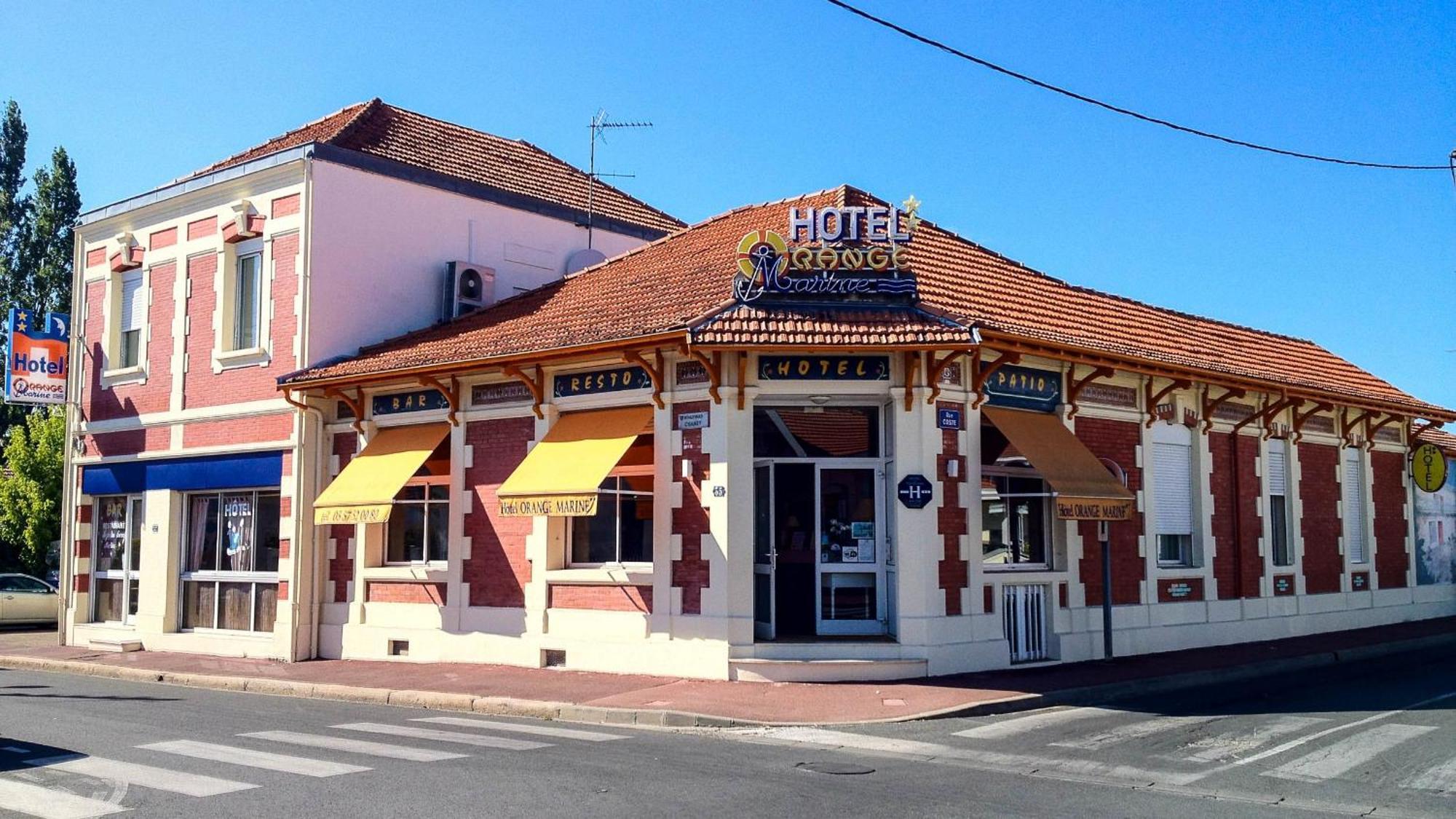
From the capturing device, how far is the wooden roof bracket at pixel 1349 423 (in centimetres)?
2144

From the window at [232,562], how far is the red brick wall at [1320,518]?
17147mm

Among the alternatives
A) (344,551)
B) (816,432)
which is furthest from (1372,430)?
(344,551)

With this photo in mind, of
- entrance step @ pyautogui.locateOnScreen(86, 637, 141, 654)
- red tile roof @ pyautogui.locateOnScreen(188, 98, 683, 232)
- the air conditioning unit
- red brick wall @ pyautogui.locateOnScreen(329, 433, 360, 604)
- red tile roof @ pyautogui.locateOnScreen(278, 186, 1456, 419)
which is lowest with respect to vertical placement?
entrance step @ pyautogui.locateOnScreen(86, 637, 141, 654)

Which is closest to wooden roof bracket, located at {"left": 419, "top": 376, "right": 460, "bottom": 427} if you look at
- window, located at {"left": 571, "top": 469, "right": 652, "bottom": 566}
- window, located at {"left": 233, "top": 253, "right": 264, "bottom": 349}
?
window, located at {"left": 571, "top": 469, "right": 652, "bottom": 566}

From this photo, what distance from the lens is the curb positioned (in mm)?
11500

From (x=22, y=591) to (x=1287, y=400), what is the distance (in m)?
26.0

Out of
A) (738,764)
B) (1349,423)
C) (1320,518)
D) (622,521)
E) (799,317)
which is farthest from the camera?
(1349,423)

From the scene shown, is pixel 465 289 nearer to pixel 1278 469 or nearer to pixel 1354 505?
pixel 1278 469

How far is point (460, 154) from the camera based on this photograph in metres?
21.8

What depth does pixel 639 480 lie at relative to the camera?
15148mm

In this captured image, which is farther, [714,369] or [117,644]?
[117,644]

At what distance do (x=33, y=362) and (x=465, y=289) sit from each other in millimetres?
8963

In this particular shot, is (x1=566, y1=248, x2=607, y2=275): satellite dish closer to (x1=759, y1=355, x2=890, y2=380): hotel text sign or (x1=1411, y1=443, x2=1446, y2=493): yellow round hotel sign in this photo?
(x1=759, y1=355, x2=890, y2=380): hotel text sign

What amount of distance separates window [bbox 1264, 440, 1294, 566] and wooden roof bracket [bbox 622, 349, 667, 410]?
1097cm
